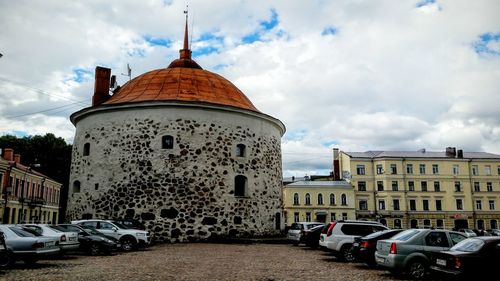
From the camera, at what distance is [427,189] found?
54.6 meters

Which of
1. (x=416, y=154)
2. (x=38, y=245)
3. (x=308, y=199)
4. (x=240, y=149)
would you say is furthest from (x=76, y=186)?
(x=416, y=154)

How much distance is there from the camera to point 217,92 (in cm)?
2738

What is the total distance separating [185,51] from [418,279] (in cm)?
2585

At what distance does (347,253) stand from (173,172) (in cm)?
1228

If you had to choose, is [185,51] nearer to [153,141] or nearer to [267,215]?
[153,141]

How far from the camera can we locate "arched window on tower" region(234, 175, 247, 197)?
25886 mm

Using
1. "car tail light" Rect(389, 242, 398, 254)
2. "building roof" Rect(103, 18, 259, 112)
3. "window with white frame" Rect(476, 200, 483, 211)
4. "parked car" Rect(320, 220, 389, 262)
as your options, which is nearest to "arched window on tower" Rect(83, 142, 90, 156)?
"building roof" Rect(103, 18, 259, 112)

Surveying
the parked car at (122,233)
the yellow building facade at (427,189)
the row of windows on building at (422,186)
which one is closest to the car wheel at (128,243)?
the parked car at (122,233)

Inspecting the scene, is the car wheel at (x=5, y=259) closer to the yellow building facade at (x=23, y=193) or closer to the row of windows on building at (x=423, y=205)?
the yellow building facade at (x=23, y=193)

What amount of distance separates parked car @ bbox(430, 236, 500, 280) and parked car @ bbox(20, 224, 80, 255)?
462 inches

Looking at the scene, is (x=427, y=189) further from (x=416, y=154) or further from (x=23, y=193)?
(x=23, y=193)

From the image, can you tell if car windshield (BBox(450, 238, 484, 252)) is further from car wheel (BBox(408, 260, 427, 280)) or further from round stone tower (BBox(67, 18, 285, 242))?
round stone tower (BBox(67, 18, 285, 242))

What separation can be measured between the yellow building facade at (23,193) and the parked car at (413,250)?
107ft

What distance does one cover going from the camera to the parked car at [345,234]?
15.1 metres
